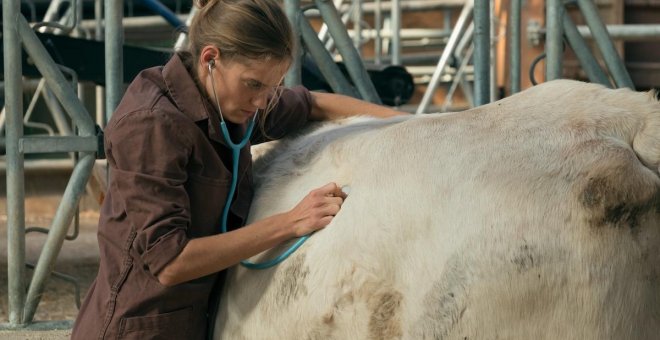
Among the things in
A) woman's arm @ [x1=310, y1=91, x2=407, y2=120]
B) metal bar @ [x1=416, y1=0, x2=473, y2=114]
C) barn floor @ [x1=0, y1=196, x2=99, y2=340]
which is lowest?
barn floor @ [x1=0, y1=196, x2=99, y2=340]

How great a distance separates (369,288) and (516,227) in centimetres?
36

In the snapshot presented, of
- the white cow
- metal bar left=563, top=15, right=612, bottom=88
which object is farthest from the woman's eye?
metal bar left=563, top=15, right=612, bottom=88

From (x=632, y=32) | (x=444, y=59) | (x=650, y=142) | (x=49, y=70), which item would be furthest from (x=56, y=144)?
(x=444, y=59)

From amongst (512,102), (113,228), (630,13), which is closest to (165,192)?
(113,228)

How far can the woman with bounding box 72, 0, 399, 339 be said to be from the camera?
8.71ft

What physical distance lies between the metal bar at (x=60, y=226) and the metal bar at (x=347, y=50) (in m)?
1.01

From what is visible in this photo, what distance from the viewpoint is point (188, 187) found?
9.11 feet

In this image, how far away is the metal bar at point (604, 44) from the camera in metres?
4.44

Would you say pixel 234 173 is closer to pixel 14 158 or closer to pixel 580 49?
pixel 14 158

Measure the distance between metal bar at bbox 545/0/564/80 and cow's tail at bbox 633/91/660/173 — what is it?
5.69 feet

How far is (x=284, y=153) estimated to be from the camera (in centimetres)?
307

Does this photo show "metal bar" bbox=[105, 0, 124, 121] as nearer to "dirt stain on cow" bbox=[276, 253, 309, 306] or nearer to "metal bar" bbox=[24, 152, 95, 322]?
"metal bar" bbox=[24, 152, 95, 322]

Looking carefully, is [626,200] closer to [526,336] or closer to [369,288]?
[526,336]

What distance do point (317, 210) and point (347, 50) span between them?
74.7 inches
